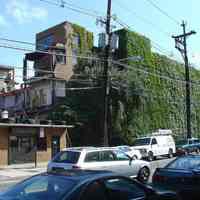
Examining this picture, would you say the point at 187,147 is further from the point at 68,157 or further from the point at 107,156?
the point at 68,157

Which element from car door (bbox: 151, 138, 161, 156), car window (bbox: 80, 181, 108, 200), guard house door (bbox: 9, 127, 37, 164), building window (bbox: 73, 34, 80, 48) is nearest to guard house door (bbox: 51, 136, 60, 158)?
guard house door (bbox: 9, 127, 37, 164)

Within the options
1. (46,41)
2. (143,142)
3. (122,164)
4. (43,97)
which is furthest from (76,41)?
(122,164)

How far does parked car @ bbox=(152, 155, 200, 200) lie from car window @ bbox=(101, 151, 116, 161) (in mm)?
4412

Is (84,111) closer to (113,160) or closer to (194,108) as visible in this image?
(194,108)

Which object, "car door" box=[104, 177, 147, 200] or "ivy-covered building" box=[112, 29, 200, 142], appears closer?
"car door" box=[104, 177, 147, 200]

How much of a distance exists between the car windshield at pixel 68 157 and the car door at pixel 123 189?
7870 mm

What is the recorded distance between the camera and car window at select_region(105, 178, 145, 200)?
6215 millimetres

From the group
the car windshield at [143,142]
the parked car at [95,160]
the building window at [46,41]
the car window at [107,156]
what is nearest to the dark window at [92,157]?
the parked car at [95,160]

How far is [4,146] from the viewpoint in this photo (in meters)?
27.1

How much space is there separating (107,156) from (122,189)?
862cm

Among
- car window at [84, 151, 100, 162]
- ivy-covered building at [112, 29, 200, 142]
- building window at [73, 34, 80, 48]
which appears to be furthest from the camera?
building window at [73, 34, 80, 48]

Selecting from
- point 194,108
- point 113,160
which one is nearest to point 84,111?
point 194,108

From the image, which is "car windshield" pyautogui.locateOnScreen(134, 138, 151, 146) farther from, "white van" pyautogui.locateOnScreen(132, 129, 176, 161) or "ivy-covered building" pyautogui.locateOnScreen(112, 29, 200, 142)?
"ivy-covered building" pyautogui.locateOnScreen(112, 29, 200, 142)

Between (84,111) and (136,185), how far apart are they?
3318 cm
